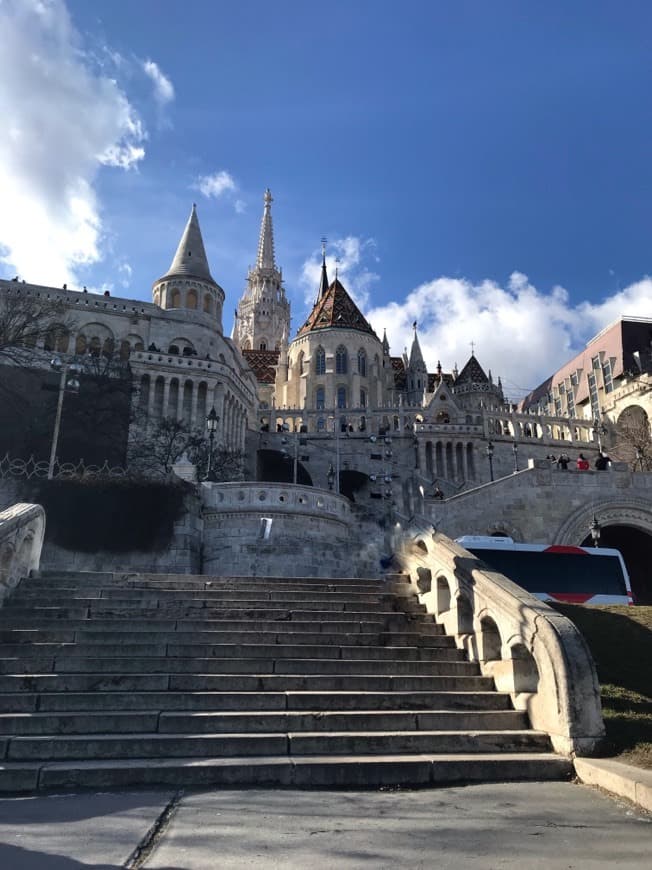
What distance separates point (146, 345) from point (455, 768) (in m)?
43.1

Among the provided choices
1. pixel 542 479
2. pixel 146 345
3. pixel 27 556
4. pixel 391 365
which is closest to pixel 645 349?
pixel 391 365

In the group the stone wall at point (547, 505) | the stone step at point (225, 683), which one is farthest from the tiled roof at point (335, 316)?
the stone step at point (225, 683)

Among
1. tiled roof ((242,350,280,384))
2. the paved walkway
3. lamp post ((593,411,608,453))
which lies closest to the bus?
the paved walkway

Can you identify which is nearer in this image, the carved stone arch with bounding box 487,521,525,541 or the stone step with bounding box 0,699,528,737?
the stone step with bounding box 0,699,528,737

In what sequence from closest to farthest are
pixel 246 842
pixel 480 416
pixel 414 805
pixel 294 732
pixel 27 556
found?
pixel 246 842, pixel 414 805, pixel 294 732, pixel 27 556, pixel 480 416

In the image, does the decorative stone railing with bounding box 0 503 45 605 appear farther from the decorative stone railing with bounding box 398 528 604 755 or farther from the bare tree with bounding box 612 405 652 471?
the bare tree with bounding box 612 405 652 471

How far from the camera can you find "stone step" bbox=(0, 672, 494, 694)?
6707 mm

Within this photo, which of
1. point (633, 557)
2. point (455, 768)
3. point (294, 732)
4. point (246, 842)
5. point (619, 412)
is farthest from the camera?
point (619, 412)

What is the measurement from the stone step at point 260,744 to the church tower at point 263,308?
3361 inches

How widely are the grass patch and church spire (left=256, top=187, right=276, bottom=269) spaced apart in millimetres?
91070

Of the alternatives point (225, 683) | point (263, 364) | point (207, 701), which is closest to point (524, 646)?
point (225, 683)

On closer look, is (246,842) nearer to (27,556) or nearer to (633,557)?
(27,556)

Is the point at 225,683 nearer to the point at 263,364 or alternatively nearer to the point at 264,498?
the point at 264,498

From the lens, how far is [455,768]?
541 centimetres
